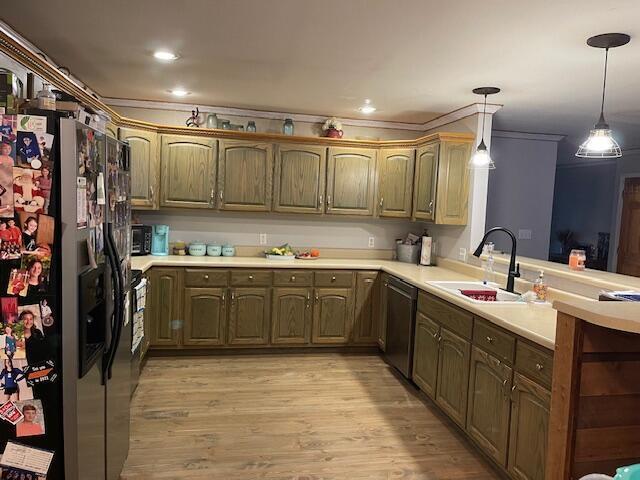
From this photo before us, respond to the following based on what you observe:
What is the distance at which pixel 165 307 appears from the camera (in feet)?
14.3

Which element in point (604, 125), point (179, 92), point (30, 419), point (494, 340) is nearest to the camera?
point (30, 419)

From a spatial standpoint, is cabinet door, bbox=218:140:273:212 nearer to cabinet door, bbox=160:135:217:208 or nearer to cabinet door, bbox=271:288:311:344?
cabinet door, bbox=160:135:217:208

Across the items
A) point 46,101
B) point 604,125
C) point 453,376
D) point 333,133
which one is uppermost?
point 333,133

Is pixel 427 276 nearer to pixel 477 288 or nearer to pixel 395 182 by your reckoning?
pixel 477 288

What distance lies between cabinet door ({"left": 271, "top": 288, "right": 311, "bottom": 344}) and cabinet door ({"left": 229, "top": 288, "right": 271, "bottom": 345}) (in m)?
0.07

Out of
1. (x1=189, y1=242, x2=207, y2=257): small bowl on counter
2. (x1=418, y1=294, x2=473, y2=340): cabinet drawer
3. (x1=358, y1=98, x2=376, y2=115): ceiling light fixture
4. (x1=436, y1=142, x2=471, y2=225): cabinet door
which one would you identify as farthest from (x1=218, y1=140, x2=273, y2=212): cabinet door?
(x1=418, y1=294, x2=473, y2=340): cabinet drawer

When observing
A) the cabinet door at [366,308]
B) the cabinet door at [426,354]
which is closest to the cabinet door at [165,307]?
the cabinet door at [366,308]

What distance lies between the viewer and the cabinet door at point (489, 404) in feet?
8.54

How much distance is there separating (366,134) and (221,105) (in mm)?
1526

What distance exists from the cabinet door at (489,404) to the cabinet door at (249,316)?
2147mm

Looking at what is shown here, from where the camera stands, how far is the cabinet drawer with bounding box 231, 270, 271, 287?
14.8ft

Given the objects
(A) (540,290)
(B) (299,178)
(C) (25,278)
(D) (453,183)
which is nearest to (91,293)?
(C) (25,278)

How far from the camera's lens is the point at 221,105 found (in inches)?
190

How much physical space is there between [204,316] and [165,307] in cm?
35
